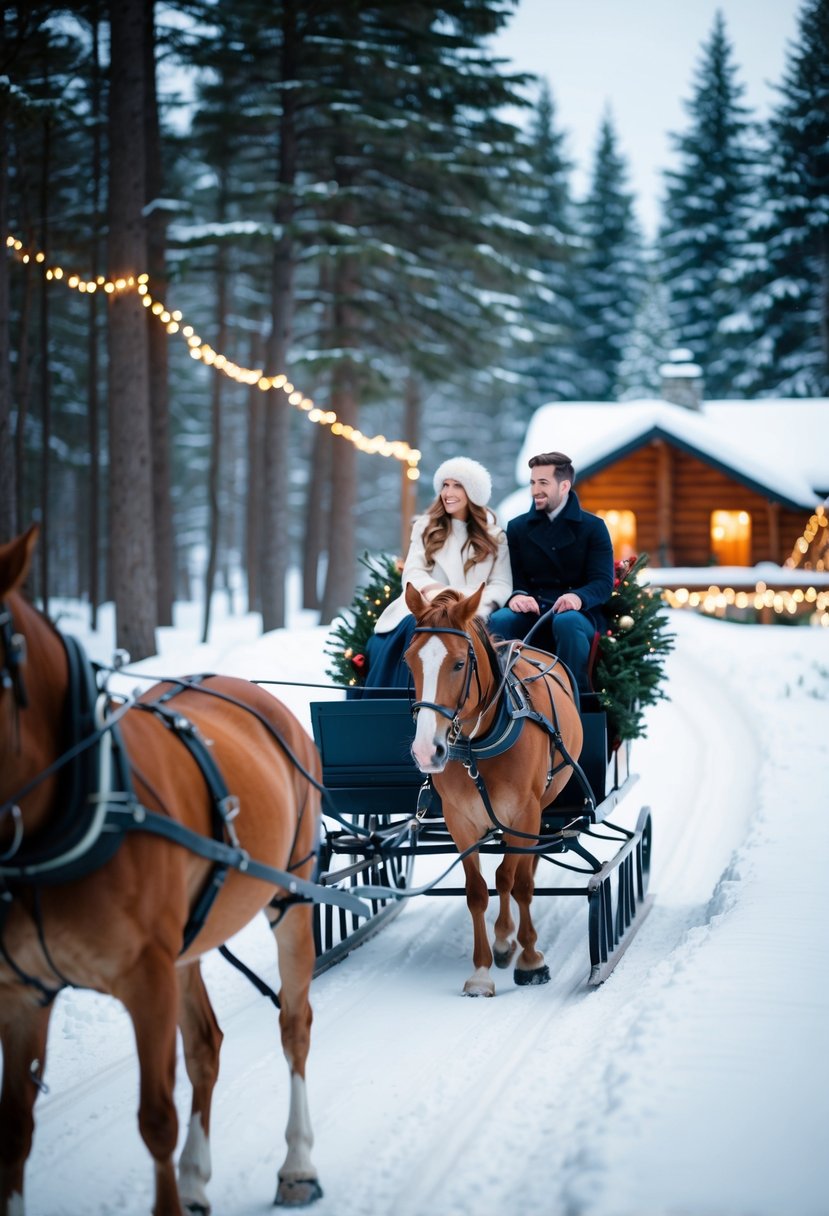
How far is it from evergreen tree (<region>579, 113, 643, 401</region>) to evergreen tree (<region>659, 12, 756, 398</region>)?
191 centimetres

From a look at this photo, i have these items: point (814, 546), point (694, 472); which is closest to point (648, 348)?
point (694, 472)

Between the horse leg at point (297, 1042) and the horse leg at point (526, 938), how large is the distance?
2.57m

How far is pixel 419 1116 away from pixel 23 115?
46.3 feet

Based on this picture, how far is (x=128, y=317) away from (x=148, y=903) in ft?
47.4

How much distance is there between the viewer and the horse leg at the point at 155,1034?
341 cm

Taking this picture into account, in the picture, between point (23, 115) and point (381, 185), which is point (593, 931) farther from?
Result: point (381, 185)

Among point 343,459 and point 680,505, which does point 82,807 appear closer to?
point 343,459

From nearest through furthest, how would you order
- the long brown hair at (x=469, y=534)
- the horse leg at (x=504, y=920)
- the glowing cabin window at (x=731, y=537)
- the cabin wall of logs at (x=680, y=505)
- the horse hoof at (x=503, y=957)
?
1. the horse leg at (x=504, y=920)
2. the horse hoof at (x=503, y=957)
3. the long brown hair at (x=469, y=534)
4. the cabin wall of logs at (x=680, y=505)
5. the glowing cabin window at (x=731, y=537)

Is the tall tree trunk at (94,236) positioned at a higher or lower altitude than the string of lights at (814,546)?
higher

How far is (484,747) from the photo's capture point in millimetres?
6410

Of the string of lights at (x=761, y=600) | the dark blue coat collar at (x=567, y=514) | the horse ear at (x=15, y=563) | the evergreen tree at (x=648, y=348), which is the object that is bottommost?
the string of lights at (x=761, y=600)

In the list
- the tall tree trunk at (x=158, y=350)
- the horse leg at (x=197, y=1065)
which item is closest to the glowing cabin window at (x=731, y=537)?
the tall tree trunk at (x=158, y=350)

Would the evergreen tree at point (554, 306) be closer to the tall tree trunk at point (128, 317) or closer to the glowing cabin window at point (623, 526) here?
the glowing cabin window at point (623, 526)

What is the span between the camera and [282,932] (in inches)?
180
